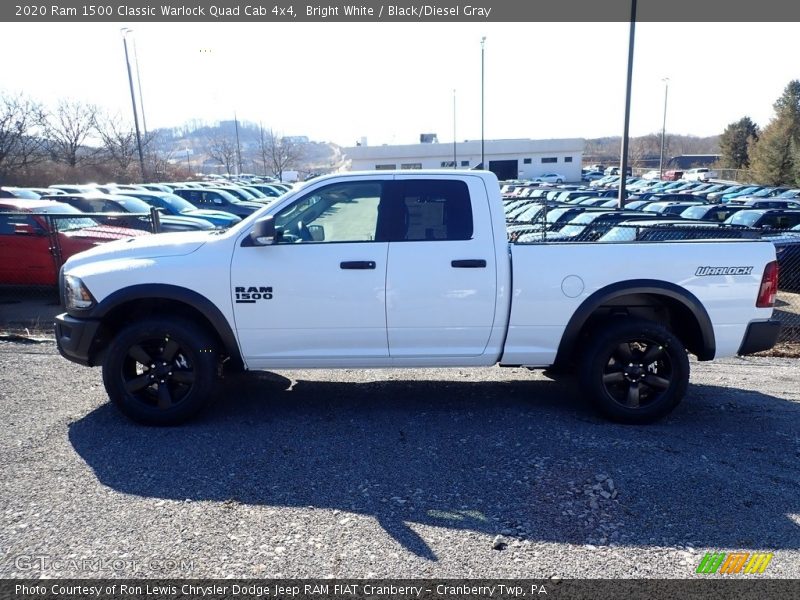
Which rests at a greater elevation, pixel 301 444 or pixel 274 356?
pixel 274 356

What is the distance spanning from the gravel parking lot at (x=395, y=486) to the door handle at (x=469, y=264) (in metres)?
1.25

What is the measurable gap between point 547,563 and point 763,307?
118 inches

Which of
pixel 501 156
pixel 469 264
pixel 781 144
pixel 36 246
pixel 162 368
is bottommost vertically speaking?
pixel 162 368

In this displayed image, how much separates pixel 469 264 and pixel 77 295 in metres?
3.08

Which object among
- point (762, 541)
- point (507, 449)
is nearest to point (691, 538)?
point (762, 541)

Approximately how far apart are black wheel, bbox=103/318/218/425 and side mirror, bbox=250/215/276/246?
2.92ft

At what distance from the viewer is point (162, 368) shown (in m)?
4.65

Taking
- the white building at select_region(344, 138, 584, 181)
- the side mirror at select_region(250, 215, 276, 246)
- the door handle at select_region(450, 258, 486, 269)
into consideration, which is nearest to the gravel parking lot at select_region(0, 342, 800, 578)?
the door handle at select_region(450, 258, 486, 269)

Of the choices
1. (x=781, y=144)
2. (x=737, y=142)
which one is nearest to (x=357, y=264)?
(x=781, y=144)

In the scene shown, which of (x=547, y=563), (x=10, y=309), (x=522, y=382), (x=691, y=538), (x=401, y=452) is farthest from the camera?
(x=10, y=309)

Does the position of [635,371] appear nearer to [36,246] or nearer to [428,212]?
[428,212]

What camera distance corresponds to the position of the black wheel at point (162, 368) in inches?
180

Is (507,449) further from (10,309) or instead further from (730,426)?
(10,309)

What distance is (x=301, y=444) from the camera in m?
4.34
